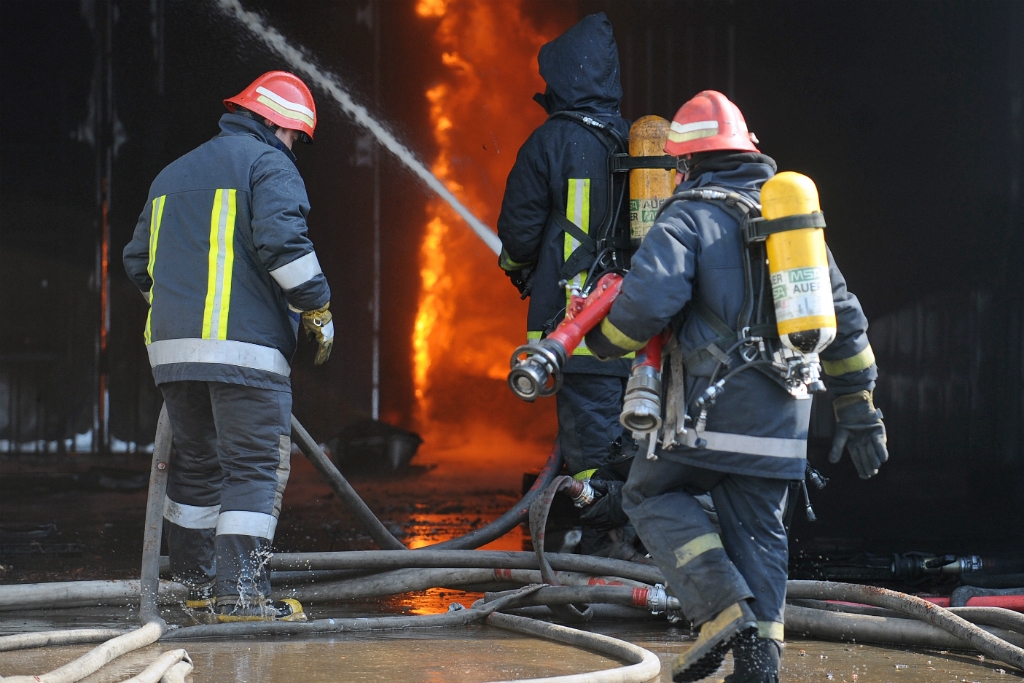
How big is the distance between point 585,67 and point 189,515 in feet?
8.76

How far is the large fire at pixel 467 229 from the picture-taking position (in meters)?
8.18

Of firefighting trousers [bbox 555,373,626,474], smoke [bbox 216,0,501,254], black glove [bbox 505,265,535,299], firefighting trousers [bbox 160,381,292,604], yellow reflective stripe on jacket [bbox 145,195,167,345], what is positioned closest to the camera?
firefighting trousers [bbox 160,381,292,604]

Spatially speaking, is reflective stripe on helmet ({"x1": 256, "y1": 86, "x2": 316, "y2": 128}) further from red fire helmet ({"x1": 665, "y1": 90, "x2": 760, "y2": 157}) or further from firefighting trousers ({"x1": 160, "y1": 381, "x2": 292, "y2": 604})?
red fire helmet ({"x1": 665, "y1": 90, "x2": 760, "y2": 157})

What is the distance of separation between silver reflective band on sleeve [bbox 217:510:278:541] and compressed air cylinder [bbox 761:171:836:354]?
220 centimetres

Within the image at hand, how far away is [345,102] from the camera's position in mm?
8289

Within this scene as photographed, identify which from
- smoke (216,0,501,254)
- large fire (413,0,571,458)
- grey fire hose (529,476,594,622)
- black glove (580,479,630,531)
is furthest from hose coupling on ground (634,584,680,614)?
smoke (216,0,501,254)

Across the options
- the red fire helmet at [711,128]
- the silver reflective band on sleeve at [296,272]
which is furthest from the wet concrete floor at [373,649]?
the red fire helmet at [711,128]

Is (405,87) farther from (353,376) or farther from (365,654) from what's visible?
(365,654)

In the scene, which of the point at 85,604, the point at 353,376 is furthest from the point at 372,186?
the point at 85,604

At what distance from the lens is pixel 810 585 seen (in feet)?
13.8

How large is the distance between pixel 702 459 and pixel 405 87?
18.7ft

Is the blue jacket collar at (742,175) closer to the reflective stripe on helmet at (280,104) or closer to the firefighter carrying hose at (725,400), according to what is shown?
the firefighter carrying hose at (725,400)

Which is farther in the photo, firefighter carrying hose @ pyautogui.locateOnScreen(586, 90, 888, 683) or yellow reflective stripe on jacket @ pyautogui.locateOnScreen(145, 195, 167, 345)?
yellow reflective stripe on jacket @ pyautogui.locateOnScreen(145, 195, 167, 345)

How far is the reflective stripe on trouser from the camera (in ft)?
10.1
